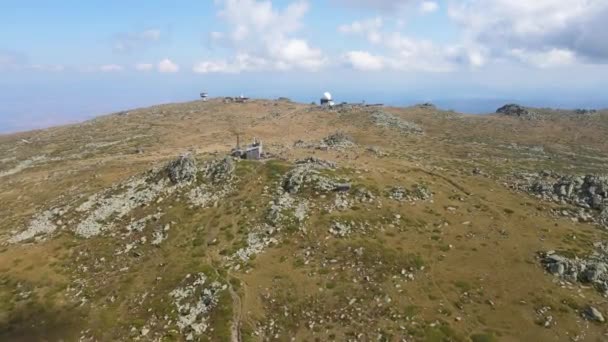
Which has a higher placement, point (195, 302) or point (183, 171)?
point (183, 171)

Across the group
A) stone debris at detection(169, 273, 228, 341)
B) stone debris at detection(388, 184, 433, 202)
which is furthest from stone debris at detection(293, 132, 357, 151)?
stone debris at detection(169, 273, 228, 341)

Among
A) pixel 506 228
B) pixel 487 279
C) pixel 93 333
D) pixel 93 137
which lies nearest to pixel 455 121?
pixel 506 228

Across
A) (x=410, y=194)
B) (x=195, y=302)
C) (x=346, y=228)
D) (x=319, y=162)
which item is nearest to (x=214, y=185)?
(x=319, y=162)

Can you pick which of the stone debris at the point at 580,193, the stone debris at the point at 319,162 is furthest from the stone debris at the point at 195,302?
the stone debris at the point at 580,193

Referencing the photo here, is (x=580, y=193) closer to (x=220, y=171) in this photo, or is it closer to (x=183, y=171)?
(x=220, y=171)

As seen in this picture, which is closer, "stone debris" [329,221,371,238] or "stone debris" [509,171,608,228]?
"stone debris" [329,221,371,238]

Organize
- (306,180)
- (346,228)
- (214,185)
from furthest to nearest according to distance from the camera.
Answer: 1. (214,185)
2. (306,180)
3. (346,228)

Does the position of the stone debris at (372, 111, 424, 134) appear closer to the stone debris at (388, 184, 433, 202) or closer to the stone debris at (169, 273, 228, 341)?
the stone debris at (388, 184, 433, 202)
